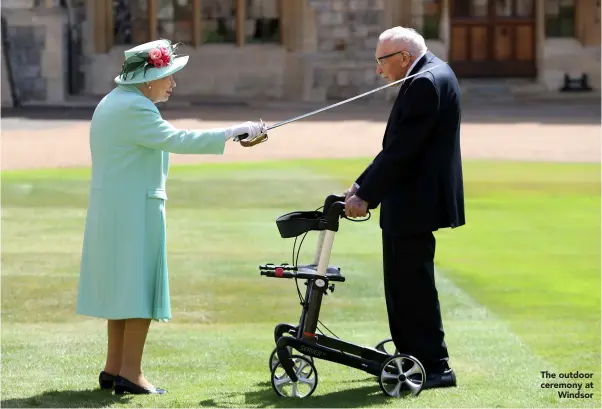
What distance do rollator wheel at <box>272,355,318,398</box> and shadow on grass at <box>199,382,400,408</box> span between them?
0.03 m

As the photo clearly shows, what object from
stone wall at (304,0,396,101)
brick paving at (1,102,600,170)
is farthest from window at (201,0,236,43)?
brick paving at (1,102,600,170)

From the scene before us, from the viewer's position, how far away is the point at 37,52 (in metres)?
28.2

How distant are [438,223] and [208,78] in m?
23.6

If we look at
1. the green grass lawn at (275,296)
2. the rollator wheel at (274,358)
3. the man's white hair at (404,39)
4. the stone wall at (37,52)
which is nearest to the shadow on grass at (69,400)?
the green grass lawn at (275,296)

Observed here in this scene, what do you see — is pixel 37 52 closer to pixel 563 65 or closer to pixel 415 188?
pixel 563 65

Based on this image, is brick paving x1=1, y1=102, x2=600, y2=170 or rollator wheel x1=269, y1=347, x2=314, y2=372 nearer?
rollator wheel x1=269, y1=347, x2=314, y2=372

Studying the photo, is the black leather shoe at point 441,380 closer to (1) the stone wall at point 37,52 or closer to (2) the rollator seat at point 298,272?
(2) the rollator seat at point 298,272

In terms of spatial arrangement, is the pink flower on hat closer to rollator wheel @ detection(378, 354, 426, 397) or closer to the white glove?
the white glove

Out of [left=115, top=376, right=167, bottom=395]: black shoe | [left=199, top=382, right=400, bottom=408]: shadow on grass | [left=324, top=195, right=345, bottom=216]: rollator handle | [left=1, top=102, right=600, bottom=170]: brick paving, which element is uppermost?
[left=324, top=195, right=345, bottom=216]: rollator handle

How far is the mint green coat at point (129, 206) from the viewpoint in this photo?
6.25 meters

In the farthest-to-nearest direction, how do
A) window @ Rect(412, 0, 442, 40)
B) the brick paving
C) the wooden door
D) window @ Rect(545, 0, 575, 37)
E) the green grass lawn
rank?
1. the wooden door
2. window @ Rect(545, 0, 575, 37)
3. window @ Rect(412, 0, 442, 40)
4. the brick paving
5. the green grass lawn

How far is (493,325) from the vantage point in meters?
8.30

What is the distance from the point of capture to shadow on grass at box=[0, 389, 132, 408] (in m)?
6.14

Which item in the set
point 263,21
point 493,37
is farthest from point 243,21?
point 493,37
